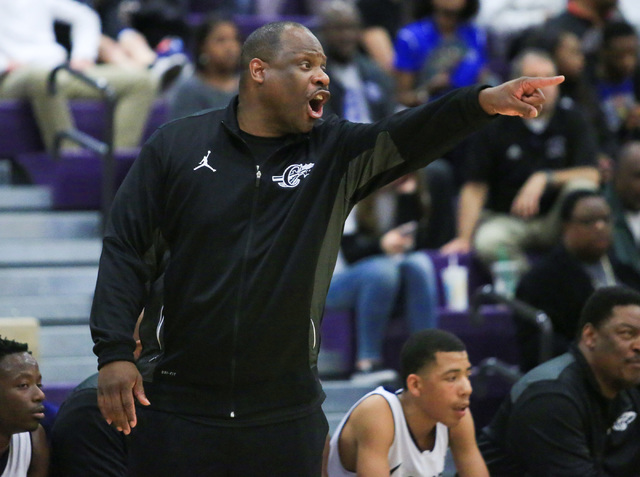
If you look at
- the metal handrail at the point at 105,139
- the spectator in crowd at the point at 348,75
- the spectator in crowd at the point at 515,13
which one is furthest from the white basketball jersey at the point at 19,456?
the spectator in crowd at the point at 515,13

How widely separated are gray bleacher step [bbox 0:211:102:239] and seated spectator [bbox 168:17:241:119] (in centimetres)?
81

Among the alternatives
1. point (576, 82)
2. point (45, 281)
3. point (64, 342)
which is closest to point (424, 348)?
point (64, 342)

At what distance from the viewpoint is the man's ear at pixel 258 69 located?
2932mm

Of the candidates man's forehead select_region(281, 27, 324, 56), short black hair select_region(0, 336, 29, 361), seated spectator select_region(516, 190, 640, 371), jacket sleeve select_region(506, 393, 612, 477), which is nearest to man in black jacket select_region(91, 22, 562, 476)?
man's forehead select_region(281, 27, 324, 56)

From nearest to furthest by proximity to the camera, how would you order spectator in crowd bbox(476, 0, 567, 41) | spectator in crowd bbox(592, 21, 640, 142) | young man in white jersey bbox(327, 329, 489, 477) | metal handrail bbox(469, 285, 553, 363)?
young man in white jersey bbox(327, 329, 489, 477)
metal handrail bbox(469, 285, 553, 363)
spectator in crowd bbox(592, 21, 640, 142)
spectator in crowd bbox(476, 0, 567, 41)

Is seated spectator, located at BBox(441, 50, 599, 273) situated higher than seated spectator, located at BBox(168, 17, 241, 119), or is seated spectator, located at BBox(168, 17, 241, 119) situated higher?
seated spectator, located at BBox(168, 17, 241, 119)

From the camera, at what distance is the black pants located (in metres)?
2.79

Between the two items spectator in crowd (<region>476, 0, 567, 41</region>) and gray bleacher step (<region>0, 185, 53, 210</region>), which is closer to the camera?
gray bleacher step (<region>0, 185, 53, 210</region>)

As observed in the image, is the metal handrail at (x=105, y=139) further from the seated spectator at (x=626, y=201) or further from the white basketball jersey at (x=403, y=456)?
the seated spectator at (x=626, y=201)

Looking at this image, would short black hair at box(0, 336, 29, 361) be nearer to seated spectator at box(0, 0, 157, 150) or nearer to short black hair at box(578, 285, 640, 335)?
short black hair at box(578, 285, 640, 335)

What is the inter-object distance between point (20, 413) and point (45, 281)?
240 cm

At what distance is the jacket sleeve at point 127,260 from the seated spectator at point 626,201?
4.06 m

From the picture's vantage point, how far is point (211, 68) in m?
6.37

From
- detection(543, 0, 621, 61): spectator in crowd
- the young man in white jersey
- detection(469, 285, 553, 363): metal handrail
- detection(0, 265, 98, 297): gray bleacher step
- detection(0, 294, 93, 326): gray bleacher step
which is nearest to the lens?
the young man in white jersey
